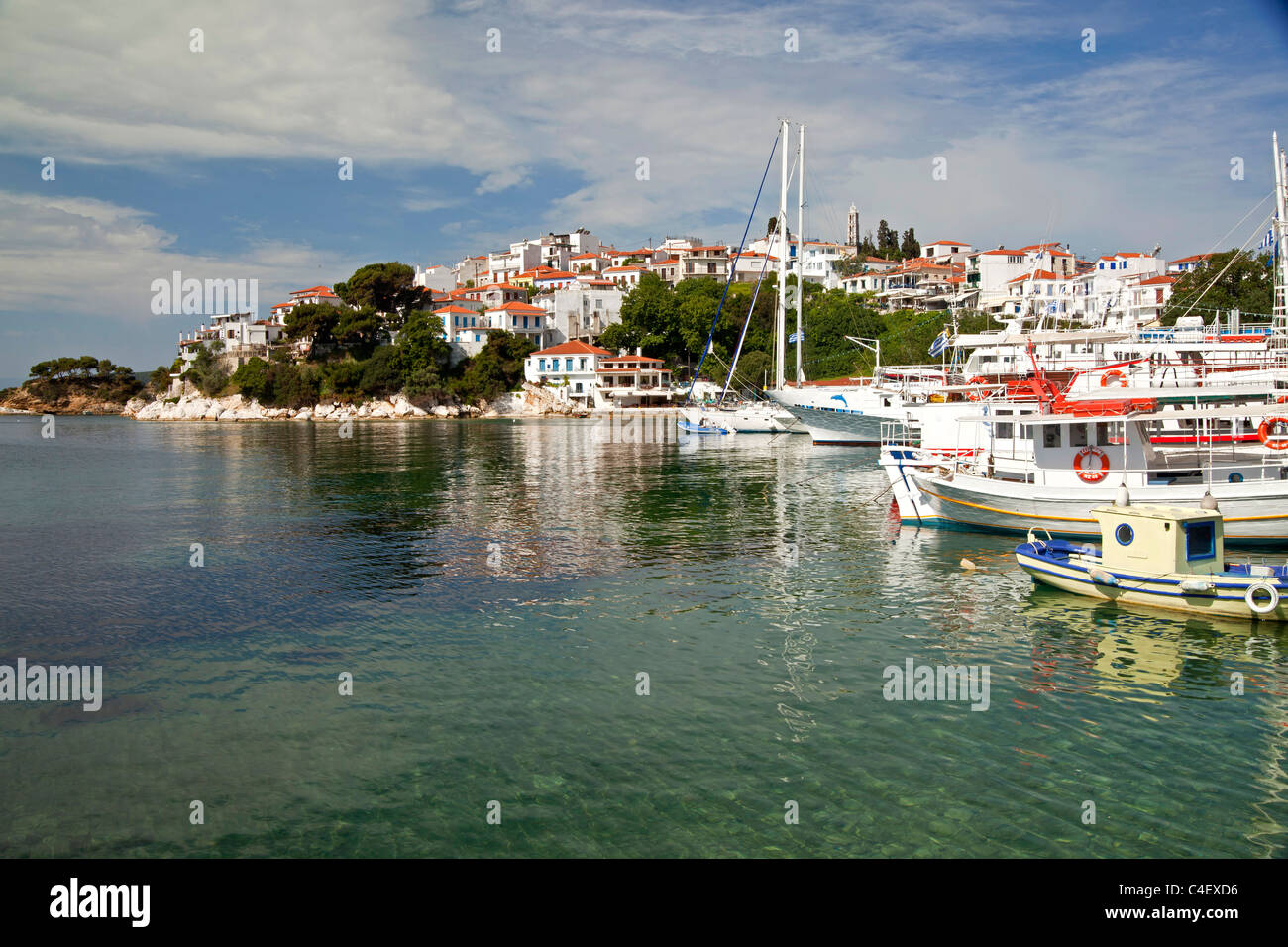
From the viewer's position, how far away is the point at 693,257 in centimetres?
11688

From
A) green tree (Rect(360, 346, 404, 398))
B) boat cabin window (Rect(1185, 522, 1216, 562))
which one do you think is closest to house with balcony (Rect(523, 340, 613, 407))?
green tree (Rect(360, 346, 404, 398))

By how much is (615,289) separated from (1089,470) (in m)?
95.2

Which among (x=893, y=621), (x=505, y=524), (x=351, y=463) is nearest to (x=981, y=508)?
(x=893, y=621)

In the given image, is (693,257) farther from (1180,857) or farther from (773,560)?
(1180,857)

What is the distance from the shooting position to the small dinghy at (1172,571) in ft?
43.7

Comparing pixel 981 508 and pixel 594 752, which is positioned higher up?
pixel 981 508

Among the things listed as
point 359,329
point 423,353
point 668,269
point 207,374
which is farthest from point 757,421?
point 207,374

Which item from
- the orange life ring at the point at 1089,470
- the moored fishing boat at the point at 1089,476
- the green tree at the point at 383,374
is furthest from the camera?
the green tree at the point at 383,374

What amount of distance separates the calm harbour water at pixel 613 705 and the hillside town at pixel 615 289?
67932 mm

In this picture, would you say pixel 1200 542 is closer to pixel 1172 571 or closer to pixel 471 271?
pixel 1172 571

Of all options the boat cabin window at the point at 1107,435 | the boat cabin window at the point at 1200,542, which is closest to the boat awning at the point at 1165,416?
the boat cabin window at the point at 1107,435

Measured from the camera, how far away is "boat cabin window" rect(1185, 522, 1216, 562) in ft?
45.7

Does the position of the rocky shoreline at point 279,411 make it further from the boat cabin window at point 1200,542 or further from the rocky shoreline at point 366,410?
the boat cabin window at point 1200,542
